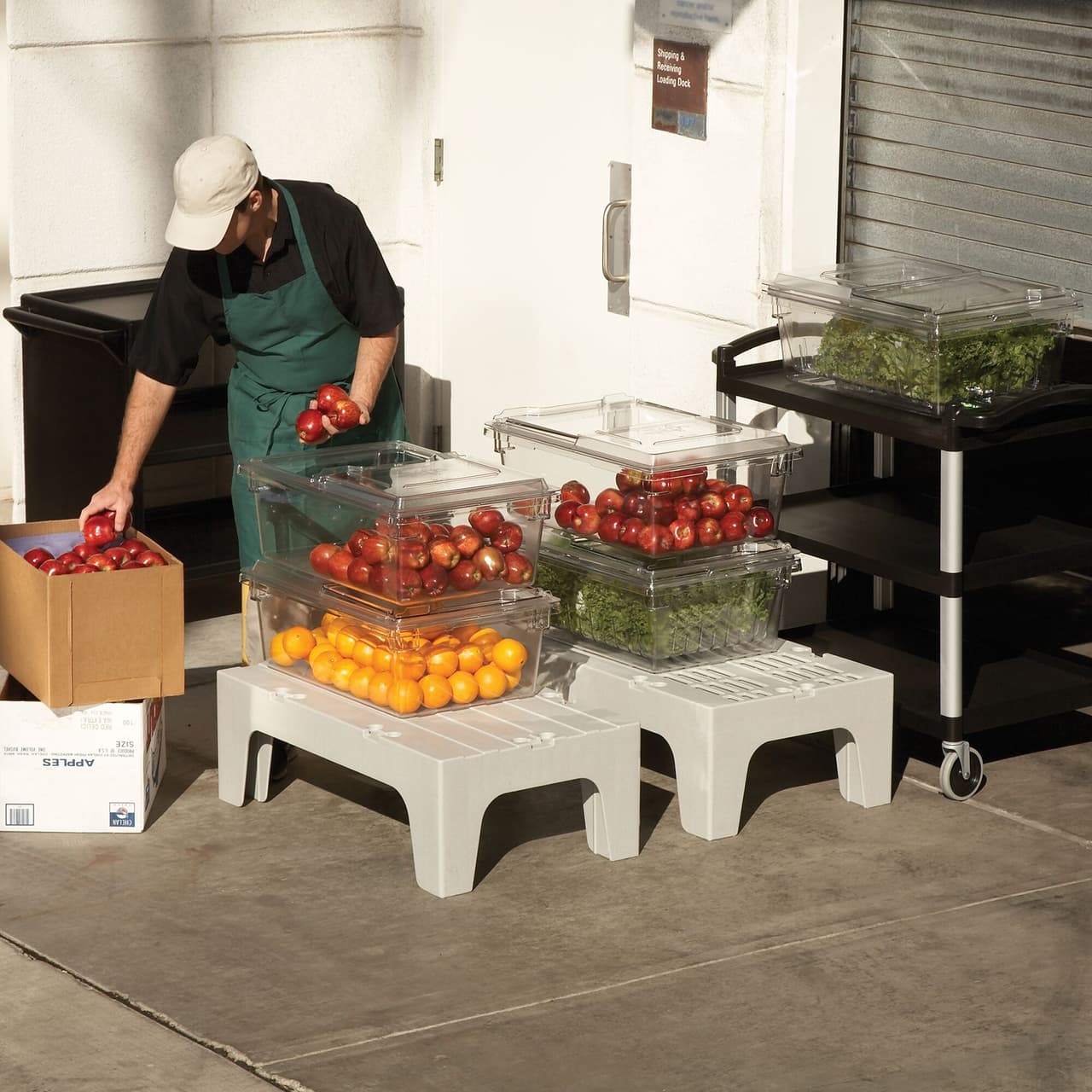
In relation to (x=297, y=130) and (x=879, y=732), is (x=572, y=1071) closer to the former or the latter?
(x=879, y=732)

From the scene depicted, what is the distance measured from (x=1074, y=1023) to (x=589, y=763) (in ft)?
4.33

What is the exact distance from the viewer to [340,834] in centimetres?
532

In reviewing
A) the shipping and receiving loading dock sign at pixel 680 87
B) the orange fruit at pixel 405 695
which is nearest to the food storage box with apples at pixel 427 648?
the orange fruit at pixel 405 695

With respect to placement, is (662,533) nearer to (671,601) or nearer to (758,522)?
(671,601)

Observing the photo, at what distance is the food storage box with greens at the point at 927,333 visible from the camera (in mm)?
5273

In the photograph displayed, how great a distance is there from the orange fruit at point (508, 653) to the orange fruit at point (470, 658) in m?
0.04

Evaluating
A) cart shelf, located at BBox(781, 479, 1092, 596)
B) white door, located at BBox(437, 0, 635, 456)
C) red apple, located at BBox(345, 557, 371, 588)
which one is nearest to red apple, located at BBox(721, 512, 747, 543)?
cart shelf, located at BBox(781, 479, 1092, 596)

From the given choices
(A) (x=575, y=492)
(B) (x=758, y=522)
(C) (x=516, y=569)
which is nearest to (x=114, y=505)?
(C) (x=516, y=569)

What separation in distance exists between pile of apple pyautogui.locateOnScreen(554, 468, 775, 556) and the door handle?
215 centimetres

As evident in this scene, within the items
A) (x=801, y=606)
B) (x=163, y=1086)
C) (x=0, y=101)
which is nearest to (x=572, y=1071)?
(x=163, y=1086)

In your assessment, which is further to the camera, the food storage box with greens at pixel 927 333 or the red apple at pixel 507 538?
the food storage box with greens at pixel 927 333

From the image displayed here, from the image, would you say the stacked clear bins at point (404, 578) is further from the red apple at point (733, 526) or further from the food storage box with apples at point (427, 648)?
the red apple at point (733, 526)

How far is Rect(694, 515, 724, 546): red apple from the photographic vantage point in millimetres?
5285

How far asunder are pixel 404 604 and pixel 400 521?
0.65 ft
